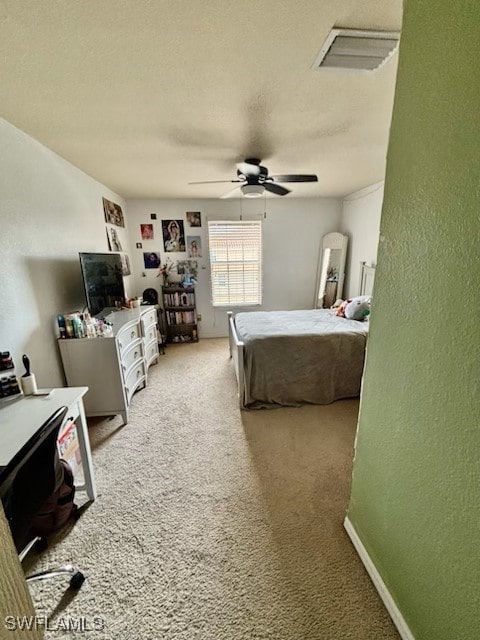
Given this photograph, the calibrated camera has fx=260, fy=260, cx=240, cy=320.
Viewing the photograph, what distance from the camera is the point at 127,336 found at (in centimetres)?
254

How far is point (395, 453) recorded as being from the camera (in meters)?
1.01

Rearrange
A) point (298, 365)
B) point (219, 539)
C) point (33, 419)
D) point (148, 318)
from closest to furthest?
point (33, 419) → point (219, 539) → point (298, 365) → point (148, 318)

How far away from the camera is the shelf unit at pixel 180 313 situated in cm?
428

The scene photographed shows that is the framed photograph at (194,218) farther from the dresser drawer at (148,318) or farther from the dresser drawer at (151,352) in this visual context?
the dresser drawer at (151,352)

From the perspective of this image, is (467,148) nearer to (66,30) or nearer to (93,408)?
(66,30)

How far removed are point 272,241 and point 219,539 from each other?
13.1 ft

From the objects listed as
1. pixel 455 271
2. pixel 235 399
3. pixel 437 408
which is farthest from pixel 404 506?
pixel 235 399

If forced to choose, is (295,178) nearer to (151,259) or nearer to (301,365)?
(301,365)

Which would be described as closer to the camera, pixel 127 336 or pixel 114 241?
pixel 127 336

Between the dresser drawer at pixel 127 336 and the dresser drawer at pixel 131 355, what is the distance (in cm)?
4

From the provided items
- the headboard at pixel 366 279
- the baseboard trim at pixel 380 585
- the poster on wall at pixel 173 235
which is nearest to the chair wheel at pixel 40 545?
the baseboard trim at pixel 380 585

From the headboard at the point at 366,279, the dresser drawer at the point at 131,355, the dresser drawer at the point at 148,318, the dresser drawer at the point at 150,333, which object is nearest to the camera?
the dresser drawer at the point at 131,355

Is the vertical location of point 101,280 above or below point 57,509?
above

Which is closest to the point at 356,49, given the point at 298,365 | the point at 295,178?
the point at 295,178
